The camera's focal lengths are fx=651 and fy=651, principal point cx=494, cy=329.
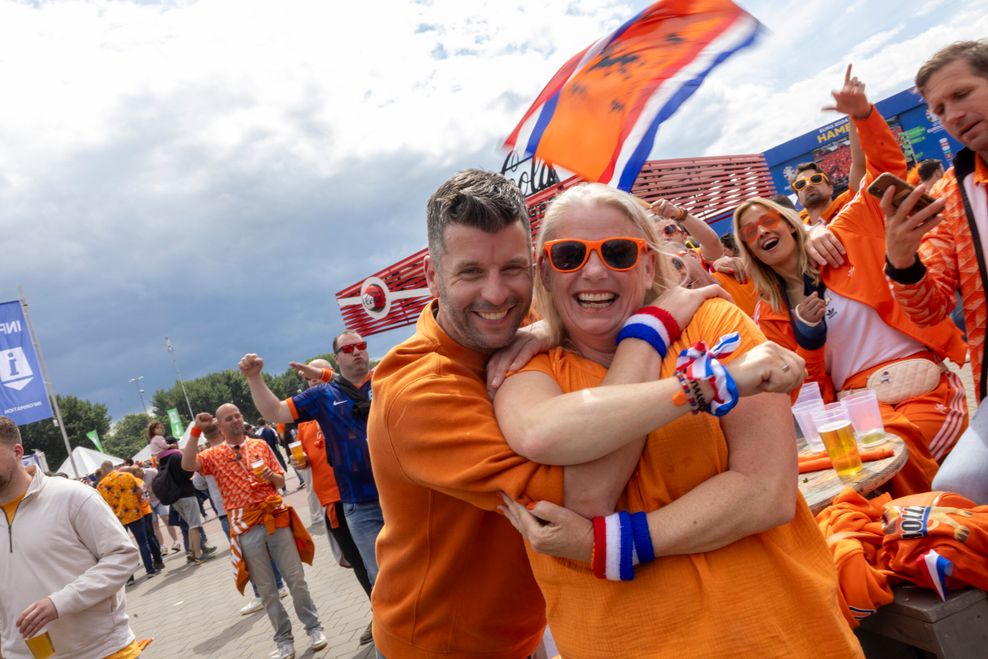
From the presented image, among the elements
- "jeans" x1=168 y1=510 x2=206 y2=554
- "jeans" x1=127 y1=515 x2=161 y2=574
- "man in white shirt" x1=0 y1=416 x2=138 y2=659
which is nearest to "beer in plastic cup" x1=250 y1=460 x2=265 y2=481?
"man in white shirt" x1=0 y1=416 x2=138 y2=659

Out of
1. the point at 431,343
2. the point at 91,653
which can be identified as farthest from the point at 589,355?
the point at 91,653

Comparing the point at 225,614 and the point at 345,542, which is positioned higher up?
the point at 345,542

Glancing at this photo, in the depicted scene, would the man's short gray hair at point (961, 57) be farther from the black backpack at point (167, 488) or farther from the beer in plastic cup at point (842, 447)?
the black backpack at point (167, 488)

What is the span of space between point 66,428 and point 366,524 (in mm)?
→ 86887

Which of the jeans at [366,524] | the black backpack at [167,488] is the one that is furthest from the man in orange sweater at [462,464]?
the black backpack at [167,488]

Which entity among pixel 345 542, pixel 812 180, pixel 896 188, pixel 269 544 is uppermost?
pixel 812 180

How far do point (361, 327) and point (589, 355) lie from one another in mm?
17404

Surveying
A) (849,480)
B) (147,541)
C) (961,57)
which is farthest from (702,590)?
(147,541)

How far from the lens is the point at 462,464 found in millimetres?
1621

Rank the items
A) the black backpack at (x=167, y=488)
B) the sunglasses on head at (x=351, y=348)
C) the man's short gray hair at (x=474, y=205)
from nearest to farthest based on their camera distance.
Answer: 1. the man's short gray hair at (x=474, y=205)
2. the sunglasses on head at (x=351, y=348)
3. the black backpack at (x=167, y=488)

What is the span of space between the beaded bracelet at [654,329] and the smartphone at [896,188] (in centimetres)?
123

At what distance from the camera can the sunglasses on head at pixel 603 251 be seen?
1.75 meters

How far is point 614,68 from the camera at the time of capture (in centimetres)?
400

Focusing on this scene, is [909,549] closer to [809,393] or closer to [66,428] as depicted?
[809,393]
